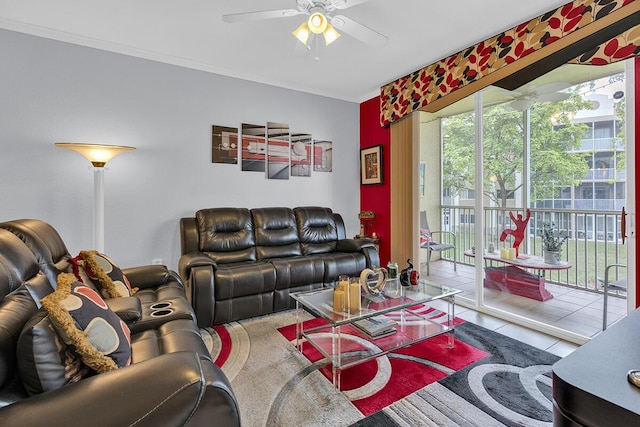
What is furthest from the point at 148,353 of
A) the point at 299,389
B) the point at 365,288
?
the point at 365,288

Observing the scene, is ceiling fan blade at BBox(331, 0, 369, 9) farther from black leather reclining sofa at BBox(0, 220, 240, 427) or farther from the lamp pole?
the lamp pole

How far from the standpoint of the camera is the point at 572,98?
2613 mm

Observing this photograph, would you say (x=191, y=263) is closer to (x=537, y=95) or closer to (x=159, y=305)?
(x=159, y=305)

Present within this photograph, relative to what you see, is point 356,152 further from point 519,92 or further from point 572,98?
point 572,98

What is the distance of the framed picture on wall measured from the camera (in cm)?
430

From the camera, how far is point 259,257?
11.1ft

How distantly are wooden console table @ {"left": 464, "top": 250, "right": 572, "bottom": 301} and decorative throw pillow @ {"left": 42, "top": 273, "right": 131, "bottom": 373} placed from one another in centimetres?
324

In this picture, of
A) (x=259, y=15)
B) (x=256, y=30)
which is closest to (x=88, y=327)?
(x=259, y=15)

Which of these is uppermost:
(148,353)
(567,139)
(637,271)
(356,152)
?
(356,152)

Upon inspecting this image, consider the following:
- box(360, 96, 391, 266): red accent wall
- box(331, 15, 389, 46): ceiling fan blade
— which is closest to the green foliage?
box(360, 96, 391, 266): red accent wall

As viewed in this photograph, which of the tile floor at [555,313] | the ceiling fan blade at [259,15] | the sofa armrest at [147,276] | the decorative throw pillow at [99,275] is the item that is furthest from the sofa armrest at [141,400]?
the tile floor at [555,313]

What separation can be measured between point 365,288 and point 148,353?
1494mm

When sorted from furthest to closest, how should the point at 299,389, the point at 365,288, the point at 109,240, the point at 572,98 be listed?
the point at 109,240 → the point at 572,98 → the point at 365,288 → the point at 299,389

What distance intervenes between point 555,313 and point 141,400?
10.9ft
